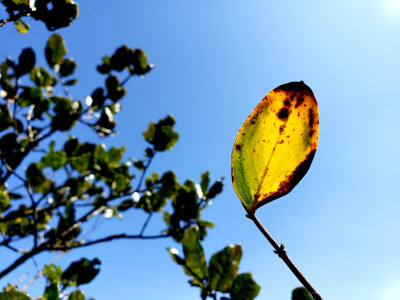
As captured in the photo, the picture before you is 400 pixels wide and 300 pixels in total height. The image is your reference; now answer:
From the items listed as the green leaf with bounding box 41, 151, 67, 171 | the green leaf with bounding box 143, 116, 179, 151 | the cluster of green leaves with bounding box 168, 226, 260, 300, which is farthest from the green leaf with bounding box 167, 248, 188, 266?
the green leaf with bounding box 143, 116, 179, 151

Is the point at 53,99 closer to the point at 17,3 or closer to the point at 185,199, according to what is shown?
the point at 185,199

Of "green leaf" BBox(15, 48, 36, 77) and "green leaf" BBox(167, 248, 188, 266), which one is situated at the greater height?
"green leaf" BBox(15, 48, 36, 77)

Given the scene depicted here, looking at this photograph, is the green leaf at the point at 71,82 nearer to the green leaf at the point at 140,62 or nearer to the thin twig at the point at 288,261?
the green leaf at the point at 140,62

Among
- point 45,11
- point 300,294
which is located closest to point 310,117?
point 300,294

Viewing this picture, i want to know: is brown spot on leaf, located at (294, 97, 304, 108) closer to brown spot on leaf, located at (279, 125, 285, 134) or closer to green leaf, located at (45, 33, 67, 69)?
brown spot on leaf, located at (279, 125, 285, 134)

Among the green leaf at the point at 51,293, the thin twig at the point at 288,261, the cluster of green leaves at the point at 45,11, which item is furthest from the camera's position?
the cluster of green leaves at the point at 45,11

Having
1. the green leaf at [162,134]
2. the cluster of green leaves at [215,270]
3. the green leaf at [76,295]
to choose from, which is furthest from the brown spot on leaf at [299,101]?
the green leaf at [162,134]

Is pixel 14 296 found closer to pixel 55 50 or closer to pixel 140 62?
pixel 55 50
